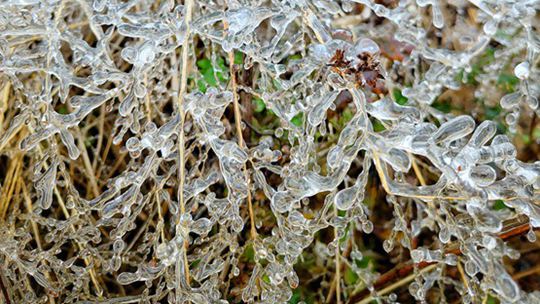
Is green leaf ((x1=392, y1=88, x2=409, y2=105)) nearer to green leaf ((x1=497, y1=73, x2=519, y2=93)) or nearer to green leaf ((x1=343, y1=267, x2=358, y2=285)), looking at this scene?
green leaf ((x1=497, y1=73, x2=519, y2=93))

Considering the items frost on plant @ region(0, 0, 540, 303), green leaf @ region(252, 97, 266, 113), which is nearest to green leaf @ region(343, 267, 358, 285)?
frost on plant @ region(0, 0, 540, 303)

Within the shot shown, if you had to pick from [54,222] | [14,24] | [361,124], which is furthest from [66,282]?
[361,124]

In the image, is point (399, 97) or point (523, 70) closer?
point (523, 70)

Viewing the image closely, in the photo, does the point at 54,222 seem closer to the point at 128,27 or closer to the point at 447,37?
Answer: the point at 128,27

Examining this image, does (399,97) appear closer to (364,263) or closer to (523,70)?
(364,263)

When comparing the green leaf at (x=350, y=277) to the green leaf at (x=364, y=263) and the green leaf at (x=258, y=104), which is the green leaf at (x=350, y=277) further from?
the green leaf at (x=258, y=104)

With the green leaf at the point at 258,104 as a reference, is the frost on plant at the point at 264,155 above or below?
above

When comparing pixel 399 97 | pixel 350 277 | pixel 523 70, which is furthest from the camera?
pixel 399 97

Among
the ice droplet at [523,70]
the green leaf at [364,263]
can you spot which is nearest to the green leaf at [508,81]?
the green leaf at [364,263]

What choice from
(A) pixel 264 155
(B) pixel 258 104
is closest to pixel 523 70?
(A) pixel 264 155
